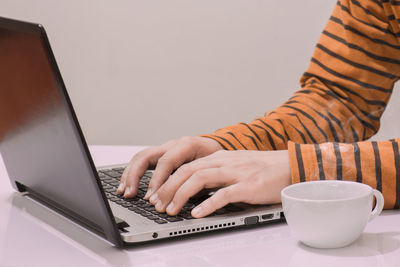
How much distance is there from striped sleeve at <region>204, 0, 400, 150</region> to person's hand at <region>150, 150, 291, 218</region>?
316 millimetres

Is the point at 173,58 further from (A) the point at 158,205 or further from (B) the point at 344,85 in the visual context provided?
(A) the point at 158,205

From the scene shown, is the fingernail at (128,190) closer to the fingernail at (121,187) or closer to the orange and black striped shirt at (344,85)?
the fingernail at (121,187)

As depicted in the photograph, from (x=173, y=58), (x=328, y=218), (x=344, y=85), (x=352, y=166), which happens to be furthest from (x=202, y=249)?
(x=173, y=58)

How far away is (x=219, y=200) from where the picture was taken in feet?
2.23

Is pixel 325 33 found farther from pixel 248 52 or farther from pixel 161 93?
pixel 161 93

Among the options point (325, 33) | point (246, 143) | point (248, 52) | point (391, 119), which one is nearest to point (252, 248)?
point (246, 143)

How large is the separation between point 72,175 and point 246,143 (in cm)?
38

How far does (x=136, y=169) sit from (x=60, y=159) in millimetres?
185

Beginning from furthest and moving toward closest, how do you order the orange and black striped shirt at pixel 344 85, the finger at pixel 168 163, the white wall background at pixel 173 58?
the white wall background at pixel 173 58, the orange and black striped shirt at pixel 344 85, the finger at pixel 168 163

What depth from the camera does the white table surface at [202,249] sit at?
58 centimetres

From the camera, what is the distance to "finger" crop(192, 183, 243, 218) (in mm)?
674

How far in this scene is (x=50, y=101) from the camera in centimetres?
59

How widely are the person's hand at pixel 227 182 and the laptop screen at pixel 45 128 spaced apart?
106mm

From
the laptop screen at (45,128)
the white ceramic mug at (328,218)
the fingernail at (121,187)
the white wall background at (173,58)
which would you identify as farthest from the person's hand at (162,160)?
the white wall background at (173,58)
